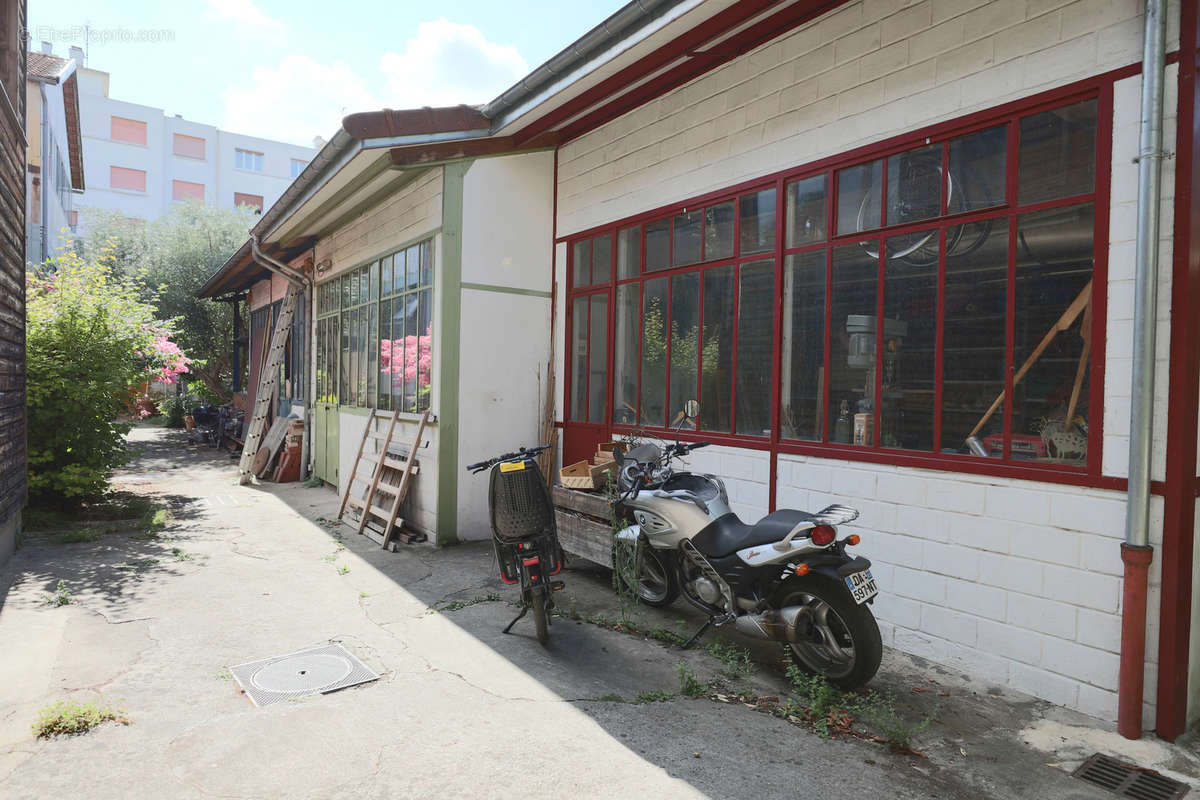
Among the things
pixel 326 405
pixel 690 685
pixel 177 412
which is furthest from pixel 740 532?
pixel 177 412

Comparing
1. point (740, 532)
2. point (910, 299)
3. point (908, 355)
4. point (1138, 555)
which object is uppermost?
point (910, 299)

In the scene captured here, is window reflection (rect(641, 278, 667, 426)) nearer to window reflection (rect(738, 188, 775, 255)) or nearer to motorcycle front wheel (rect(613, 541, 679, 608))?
window reflection (rect(738, 188, 775, 255))

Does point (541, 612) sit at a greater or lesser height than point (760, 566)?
lesser

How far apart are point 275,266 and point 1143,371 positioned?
37.7 ft

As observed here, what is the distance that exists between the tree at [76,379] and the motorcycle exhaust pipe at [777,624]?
7420 mm

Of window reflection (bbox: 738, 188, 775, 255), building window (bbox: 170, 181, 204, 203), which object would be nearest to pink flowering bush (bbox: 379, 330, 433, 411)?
window reflection (bbox: 738, 188, 775, 255)

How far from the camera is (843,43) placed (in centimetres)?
461

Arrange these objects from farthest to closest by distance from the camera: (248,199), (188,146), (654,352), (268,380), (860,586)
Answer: (248,199) < (188,146) < (268,380) < (654,352) < (860,586)

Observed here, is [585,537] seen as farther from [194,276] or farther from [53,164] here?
[53,164]

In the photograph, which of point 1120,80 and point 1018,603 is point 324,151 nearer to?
point 1120,80

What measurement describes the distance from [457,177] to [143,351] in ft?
16.1

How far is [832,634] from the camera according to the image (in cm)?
361

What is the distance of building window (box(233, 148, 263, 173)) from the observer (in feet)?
129

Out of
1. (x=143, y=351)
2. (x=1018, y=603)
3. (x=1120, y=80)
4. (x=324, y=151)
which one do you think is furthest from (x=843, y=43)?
(x=143, y=351)
